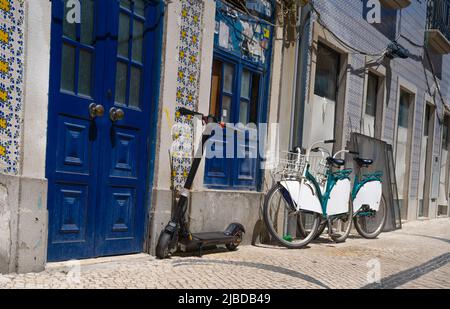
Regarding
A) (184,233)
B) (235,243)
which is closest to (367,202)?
(235,243)

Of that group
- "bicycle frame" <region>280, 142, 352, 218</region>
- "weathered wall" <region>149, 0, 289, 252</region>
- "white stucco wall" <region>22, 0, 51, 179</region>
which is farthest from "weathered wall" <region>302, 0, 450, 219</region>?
"white stucco wall" <region>22, 0, 51, 179</region>

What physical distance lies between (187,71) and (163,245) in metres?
1.91

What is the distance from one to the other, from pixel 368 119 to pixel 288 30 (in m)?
3.82

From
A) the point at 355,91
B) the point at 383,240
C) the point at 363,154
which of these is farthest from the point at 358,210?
the point at 355,91

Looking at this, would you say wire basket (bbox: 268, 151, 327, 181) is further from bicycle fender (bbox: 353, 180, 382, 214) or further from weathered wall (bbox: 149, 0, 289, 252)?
bicycle fender (bbox: 353, 180, 382, 214)

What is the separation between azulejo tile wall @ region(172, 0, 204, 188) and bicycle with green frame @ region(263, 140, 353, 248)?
142cm

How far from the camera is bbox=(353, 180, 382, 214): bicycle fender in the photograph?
8.64 m

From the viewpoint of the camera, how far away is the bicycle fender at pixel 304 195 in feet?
23.2

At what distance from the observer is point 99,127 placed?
201 inches

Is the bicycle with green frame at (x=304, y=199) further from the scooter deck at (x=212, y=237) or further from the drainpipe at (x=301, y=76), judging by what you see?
the scooter deck at (x=212, y=237)

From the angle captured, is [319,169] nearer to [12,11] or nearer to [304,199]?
[304,199]

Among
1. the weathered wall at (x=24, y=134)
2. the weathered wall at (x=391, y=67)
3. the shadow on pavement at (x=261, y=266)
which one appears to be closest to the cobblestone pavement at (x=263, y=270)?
the shadow on pavement at (x=261, y=266)

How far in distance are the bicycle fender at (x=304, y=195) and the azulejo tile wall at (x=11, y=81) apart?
3659 millimetres

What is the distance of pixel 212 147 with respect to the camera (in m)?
6.56
